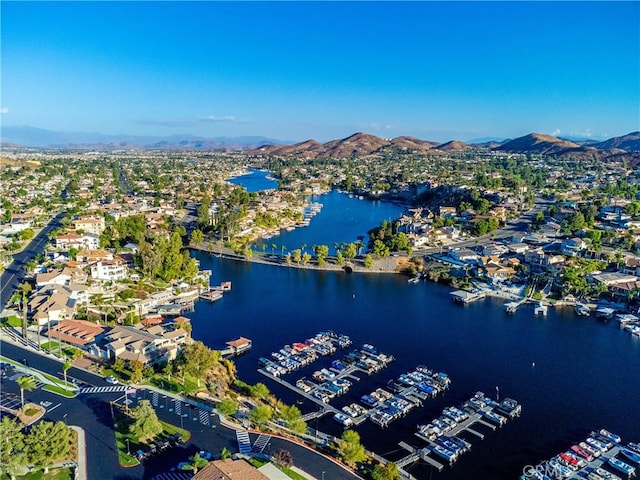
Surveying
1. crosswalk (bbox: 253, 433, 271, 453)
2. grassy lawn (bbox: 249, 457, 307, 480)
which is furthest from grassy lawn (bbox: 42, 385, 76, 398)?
grassy lawn (bbox: 249, 457, 307, 480)

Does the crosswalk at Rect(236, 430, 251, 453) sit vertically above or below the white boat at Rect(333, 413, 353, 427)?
above

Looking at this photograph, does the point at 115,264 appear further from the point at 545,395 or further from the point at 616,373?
the point at 616,373

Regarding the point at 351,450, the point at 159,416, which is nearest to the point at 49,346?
the point at 159,416

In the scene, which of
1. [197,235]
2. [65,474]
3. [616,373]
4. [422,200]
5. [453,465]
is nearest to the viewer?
[65,474]

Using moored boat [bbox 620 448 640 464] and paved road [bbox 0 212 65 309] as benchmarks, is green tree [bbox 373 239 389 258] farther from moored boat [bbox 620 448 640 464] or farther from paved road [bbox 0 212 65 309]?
paved road [bbox 0 212 65 309]

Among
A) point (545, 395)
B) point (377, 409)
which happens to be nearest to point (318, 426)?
point (377, 409)

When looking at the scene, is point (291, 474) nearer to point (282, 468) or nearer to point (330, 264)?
point (282, 468)

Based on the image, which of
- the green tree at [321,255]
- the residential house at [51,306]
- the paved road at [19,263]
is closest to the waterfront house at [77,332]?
the residential house at [51,306]
